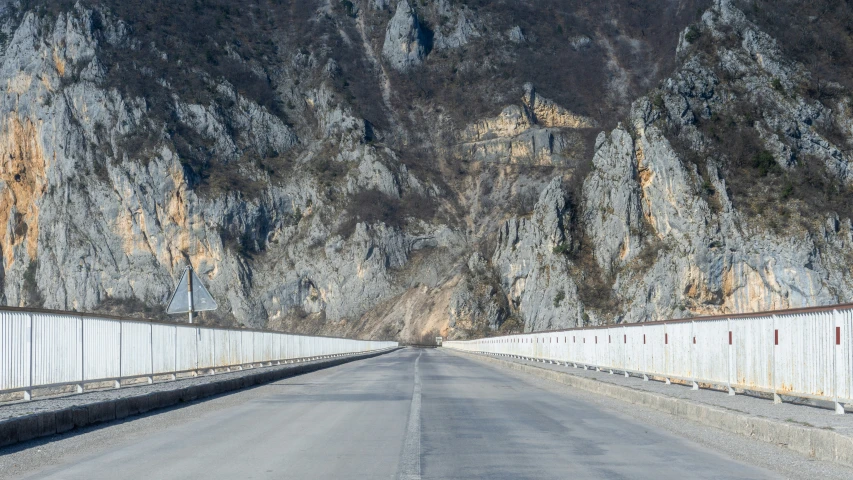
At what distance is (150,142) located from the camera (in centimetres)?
12162

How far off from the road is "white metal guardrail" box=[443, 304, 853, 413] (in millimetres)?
2335

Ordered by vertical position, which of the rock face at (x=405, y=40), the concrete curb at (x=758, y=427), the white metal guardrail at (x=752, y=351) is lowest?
the concrete curb at (x=758, y=427)

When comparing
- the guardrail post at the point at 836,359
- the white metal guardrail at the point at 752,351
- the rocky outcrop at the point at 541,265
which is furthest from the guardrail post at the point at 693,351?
the rocky outcrop at the point at 541,265

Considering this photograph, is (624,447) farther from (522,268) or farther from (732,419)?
(522,268)

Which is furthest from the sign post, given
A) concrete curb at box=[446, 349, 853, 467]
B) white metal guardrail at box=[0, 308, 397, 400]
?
concrete curb at box=[446, 349, 853, 467]

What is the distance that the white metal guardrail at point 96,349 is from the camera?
626 inches

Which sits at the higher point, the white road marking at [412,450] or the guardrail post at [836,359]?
the guardrail post at [836,359]

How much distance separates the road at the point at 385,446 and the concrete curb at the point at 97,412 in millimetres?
421

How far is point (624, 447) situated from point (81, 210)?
119 metres

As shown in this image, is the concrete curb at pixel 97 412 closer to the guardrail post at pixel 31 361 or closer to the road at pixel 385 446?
the road at pixel 385 446

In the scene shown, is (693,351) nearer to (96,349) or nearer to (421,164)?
(96,349)

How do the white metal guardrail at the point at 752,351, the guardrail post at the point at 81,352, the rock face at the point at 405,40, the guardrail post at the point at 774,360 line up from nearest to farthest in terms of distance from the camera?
the white metal guardrail at the point at 752,351 < the guardrail post at the point at 774,360 < the guardrail post at the point at 81,352 < the rock face at the point at 405,40

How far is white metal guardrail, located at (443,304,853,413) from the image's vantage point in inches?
515

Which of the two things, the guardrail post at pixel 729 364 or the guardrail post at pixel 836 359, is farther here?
the guardrail post at pixel 729 364
